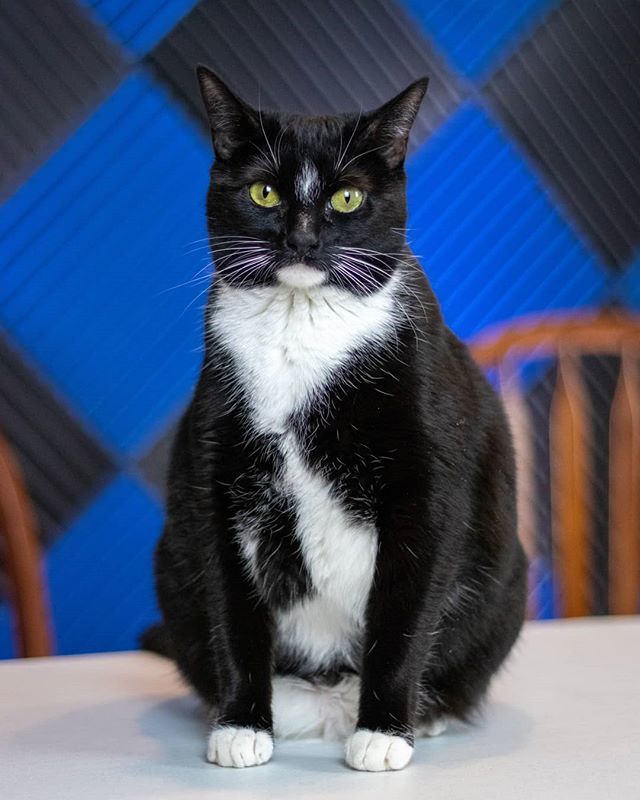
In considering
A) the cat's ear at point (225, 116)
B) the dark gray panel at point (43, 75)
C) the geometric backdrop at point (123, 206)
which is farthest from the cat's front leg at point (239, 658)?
the dark gray panel at point (43, 75)

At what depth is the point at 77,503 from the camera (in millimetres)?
2203

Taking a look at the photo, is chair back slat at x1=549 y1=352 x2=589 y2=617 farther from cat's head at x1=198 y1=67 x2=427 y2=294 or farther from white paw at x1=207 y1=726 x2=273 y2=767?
white paw at x1=207 y1=726 x2=273 y2=767

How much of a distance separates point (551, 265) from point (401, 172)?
5.25ft

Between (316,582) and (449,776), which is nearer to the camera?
(449,776)

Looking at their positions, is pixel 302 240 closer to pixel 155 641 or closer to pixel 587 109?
pixel 155 641

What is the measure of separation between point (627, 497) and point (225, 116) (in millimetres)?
1006

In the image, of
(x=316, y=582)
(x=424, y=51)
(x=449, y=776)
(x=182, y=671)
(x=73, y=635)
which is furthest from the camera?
(x=424, y=51)

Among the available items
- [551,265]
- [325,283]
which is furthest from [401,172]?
[551,265]

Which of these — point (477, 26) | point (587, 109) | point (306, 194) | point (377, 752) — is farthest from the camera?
point (587, 109)

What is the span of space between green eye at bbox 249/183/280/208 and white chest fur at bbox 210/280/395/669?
0.26 feet

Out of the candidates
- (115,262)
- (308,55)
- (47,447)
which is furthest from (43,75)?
(47,447)

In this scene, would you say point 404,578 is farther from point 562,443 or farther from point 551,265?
point 551,265

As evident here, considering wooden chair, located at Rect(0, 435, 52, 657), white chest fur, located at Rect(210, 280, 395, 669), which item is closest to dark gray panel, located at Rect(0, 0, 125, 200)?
wooden chair, located at Rect(0, 435, 52, 657)

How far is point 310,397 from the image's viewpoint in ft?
3.29
